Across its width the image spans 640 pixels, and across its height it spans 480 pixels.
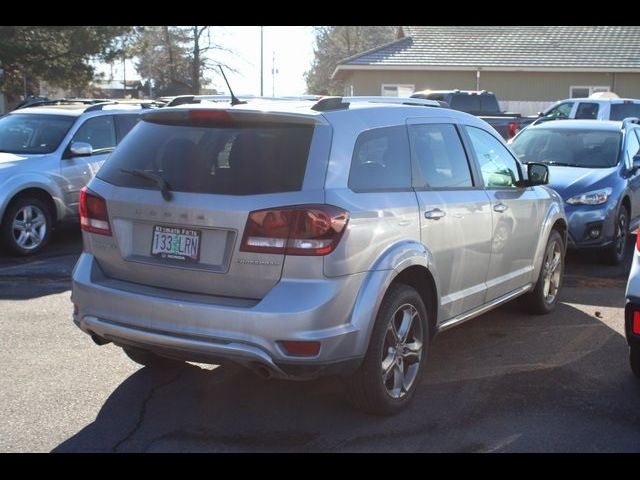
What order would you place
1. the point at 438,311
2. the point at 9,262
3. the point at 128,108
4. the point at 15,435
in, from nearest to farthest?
1. the point at 15,435
2. the point at 438,311
3. the point at 9,262
4. the point at 128,108

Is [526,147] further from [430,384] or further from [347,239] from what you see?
[347,239]

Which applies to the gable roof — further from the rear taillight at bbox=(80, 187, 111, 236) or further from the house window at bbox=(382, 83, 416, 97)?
the rear taillight at bbox=(80, 187, 111, 236)

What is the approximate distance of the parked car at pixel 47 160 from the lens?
9430 millimetres

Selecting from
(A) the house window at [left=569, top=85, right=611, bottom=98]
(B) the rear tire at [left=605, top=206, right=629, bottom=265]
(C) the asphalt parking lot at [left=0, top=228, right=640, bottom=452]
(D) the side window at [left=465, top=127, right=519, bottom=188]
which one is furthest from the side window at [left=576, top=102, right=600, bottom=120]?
(D) the side window at [left=465, top=127, right=519, bottom=188]

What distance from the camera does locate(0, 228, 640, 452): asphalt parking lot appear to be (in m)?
4.37

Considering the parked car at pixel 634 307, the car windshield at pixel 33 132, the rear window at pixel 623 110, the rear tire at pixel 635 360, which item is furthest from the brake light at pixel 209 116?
the rear window at pixel 623 110

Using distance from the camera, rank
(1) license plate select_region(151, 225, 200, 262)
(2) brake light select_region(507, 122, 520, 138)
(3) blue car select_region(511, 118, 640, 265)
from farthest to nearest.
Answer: (2) brake light select_region(507, 122, 520, 138)
(3) blue car select_region(511, 118, 640, 265)
(1) license plate select_region(151, 225, 200, 262)

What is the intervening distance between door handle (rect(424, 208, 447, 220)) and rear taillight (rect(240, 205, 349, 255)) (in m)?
0.97

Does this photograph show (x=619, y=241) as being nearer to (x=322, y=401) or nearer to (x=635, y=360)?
(x=635, y=360)

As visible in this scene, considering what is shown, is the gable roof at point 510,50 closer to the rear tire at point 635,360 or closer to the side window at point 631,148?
the side window at point 631,148

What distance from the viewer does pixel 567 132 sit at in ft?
35.1

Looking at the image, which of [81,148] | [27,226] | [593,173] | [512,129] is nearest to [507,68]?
[512,129]

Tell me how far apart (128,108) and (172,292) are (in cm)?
743
